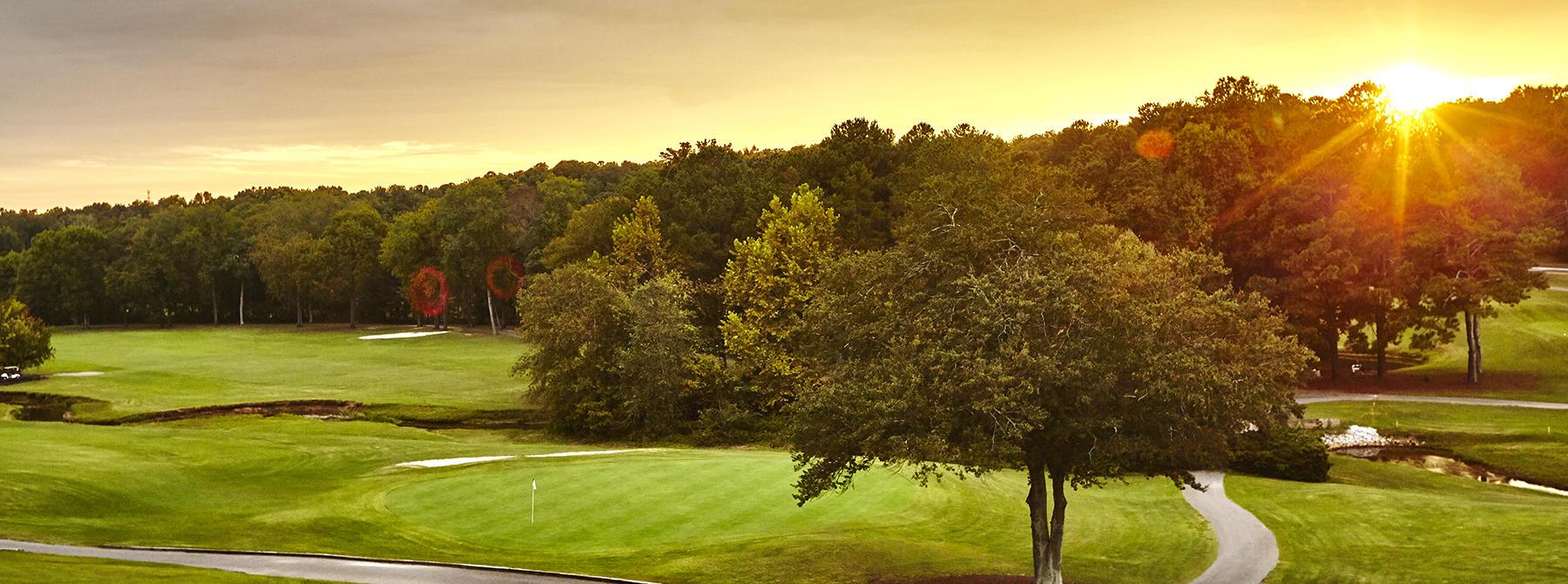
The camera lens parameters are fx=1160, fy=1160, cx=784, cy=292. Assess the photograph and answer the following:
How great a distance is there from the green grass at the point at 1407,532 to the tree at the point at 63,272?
152 m

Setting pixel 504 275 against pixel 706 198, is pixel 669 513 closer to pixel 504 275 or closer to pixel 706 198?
pixel 706 198

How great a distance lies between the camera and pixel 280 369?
95.4m

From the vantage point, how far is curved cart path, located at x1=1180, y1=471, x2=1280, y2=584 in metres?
29.7

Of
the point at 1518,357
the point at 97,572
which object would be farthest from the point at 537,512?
the point at 1518,357

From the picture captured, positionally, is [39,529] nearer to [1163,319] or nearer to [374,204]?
[1163,319]

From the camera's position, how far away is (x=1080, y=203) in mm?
64375

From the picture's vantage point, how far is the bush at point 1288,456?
Result: 45.7m

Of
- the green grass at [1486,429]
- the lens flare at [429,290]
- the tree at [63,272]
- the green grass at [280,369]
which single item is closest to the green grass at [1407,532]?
the green grass at [1486,429]

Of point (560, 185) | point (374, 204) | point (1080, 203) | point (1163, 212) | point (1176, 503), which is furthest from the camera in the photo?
point (374, 204)

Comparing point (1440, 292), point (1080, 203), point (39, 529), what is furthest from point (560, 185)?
point (39, 529)

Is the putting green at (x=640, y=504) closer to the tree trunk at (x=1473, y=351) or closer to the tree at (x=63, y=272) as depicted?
the tree trunk at (x=1473, y=351)

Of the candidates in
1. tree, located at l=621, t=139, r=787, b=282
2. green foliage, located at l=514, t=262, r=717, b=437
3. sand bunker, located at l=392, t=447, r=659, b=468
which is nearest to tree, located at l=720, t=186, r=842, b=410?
green foliage, located at l=514, t=262, r=717, b=437

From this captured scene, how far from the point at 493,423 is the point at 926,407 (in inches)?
2047

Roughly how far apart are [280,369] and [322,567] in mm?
73967
